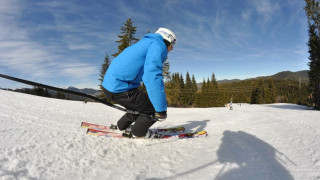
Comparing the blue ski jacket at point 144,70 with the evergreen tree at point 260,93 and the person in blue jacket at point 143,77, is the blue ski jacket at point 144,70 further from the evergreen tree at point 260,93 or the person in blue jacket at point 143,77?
the evergreen tree at point 260,93

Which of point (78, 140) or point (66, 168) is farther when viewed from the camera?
point (78, 140)

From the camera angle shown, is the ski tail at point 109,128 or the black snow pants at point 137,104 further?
the ski tail at point 109,128

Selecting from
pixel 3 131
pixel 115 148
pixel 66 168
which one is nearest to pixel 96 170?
pixel 66 168

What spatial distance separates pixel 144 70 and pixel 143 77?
12 centimetres

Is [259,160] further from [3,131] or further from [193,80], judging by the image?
[193,80]

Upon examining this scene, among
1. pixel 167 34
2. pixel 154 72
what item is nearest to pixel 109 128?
pixel 154 72

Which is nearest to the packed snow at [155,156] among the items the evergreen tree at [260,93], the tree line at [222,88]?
the tree line at [222,88]

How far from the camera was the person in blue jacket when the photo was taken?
2.69 meters

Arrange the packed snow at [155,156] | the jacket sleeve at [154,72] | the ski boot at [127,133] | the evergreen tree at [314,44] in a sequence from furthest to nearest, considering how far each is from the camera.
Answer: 1. the evergreen tree at [314,44]
2. the ski boot at [127,133]
3. the jacket sleeve at [154,72]
4. the packed snow at [155,156]

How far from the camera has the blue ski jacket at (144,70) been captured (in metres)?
2.67

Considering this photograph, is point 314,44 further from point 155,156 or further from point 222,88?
point 222,88

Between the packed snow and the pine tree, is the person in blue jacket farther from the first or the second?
the pine tree

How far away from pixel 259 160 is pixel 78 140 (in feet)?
10.8

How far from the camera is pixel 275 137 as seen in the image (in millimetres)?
3658
